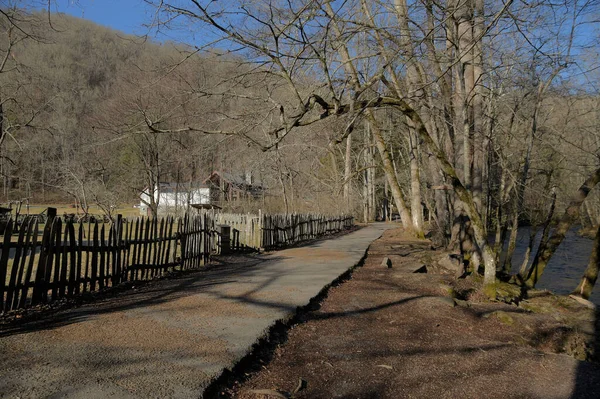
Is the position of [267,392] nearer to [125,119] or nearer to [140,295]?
[140,295]

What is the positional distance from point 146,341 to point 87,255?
3.08 m

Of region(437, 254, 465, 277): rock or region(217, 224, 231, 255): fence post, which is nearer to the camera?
region(437, 254, 465, 277): rock

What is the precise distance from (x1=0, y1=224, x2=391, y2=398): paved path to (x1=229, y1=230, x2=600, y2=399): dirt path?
1.48ft

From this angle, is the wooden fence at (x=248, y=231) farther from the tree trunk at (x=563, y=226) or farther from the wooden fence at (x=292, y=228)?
the tree trunk at (x=563, y=226)

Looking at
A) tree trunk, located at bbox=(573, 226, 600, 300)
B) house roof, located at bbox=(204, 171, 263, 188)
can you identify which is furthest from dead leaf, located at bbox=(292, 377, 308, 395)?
house roof, located at bbox=(204, 171, 263, 188)

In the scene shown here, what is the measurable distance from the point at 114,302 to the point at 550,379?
5834 millimetres

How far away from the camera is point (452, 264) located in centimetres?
1275

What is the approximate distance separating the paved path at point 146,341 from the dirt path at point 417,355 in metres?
0.45

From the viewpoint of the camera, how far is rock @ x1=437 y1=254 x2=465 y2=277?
11.9 metres

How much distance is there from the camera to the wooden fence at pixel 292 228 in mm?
16641

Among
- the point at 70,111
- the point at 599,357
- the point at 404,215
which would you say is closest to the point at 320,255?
the point at 599,357

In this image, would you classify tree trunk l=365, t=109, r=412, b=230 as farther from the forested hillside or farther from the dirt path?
the dirt path

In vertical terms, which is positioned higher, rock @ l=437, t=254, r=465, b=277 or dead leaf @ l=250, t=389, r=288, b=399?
rock @ l=437, t=254, r=465, b=277

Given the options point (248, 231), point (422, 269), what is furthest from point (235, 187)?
point (422, 269)
